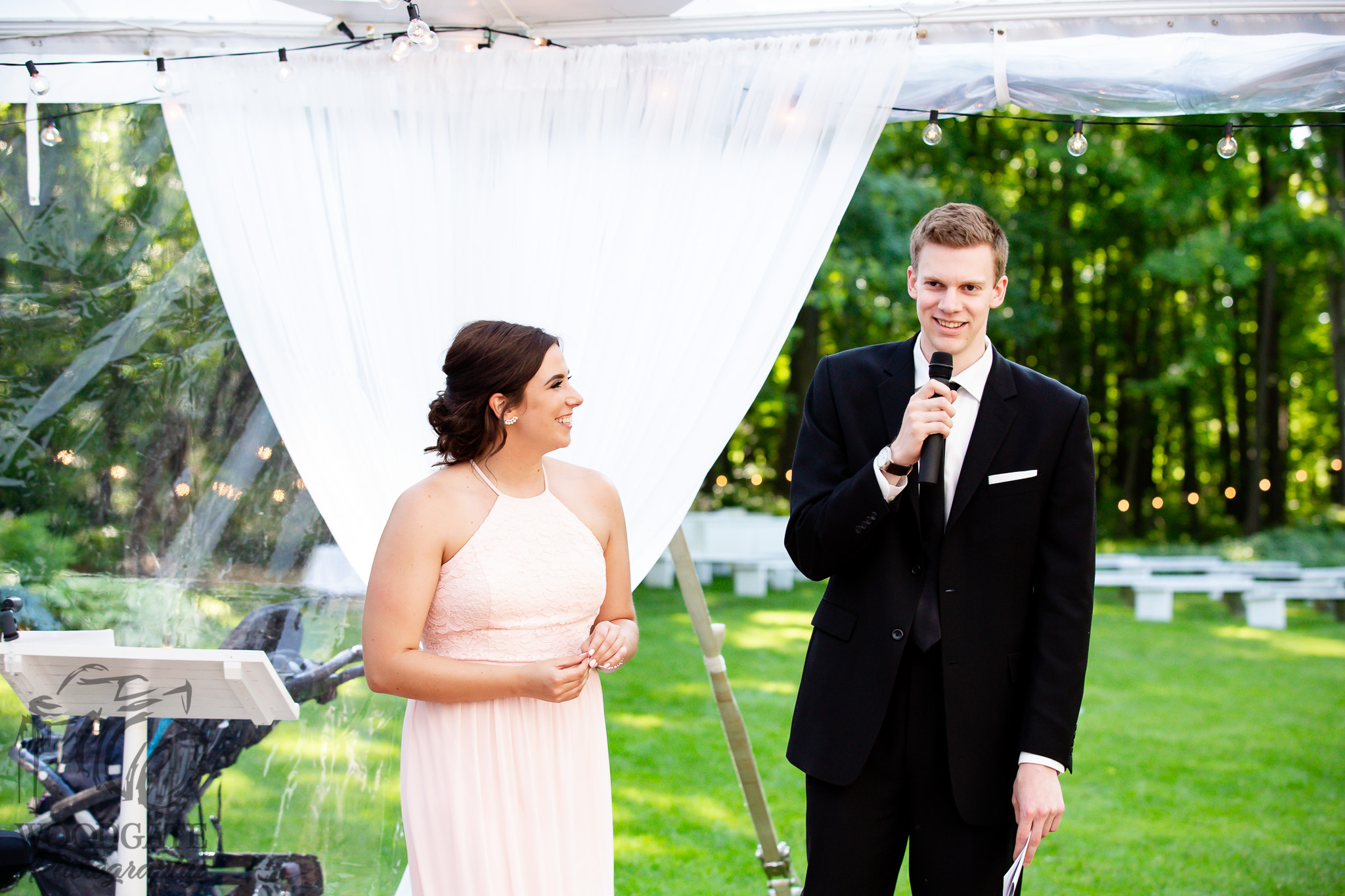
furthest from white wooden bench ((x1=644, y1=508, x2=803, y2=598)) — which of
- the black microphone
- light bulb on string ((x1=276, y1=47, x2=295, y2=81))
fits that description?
the black microphone

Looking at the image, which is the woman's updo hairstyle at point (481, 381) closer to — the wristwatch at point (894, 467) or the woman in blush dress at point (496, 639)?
the woman in blush dress at point (496, 639)

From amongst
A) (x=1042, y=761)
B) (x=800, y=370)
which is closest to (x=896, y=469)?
(x=1042, y=761)

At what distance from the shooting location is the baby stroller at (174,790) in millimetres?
3047

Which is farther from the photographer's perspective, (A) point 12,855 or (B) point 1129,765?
(B) point 1129,765

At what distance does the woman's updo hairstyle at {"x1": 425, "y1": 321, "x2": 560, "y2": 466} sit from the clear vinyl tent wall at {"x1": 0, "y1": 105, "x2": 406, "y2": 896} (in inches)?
53.3

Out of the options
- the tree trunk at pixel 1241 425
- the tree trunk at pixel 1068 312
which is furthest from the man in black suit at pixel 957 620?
the tree trunk at pixel 1241 425

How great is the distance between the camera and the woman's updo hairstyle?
2.04 metres

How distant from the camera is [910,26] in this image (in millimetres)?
2812

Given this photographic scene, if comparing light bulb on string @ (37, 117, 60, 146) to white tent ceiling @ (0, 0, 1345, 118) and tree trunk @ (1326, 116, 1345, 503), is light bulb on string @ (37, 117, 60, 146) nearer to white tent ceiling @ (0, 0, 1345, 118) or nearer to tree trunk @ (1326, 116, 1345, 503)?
white tent ceiling @ (0, 0, 1345, 118)

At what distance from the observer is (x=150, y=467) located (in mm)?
3246

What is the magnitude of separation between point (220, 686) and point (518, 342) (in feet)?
3.20

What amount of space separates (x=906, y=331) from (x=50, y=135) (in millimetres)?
12528

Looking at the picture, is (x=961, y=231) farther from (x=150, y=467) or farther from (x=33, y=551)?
(x=33, y=551)

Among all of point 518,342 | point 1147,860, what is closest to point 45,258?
point 518,342
